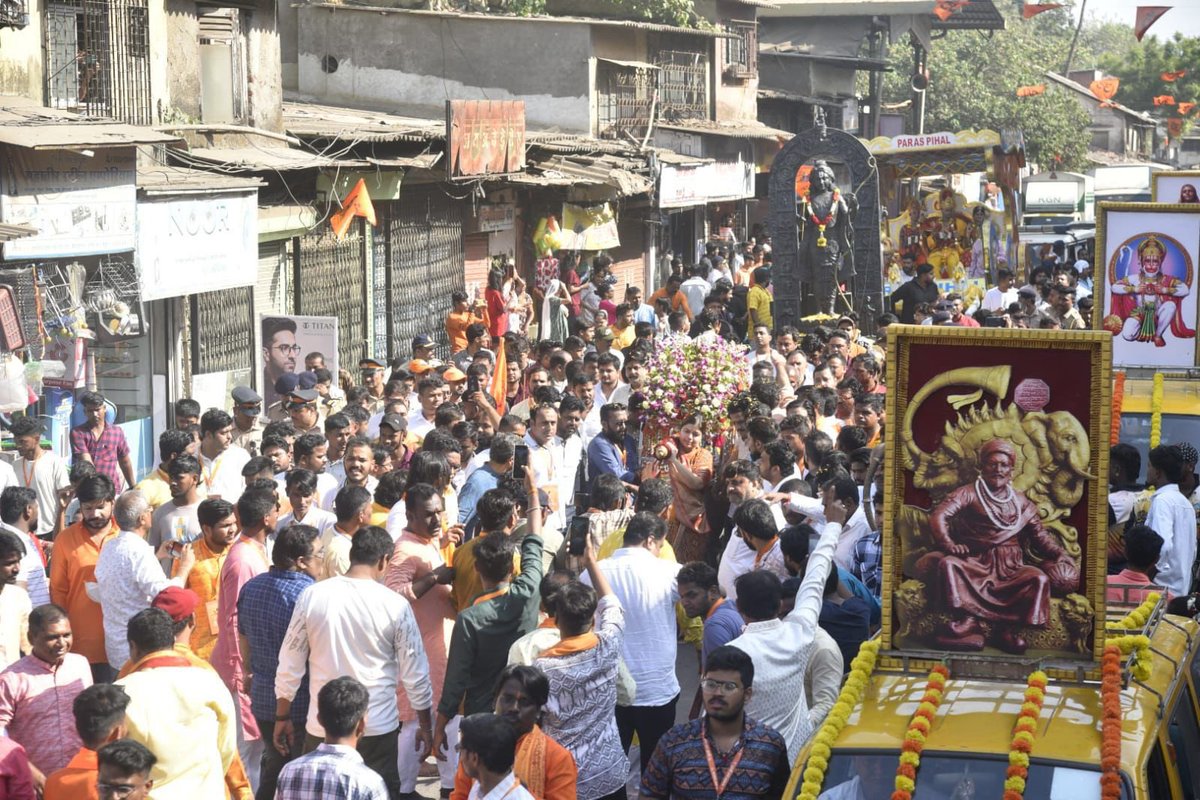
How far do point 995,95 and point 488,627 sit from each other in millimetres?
54850

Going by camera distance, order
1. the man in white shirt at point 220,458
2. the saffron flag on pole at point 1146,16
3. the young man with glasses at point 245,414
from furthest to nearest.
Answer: the saffron flag on pole at point 1146,16, the young man with glasses at point 245,414, the man in white shirt at point 220,458

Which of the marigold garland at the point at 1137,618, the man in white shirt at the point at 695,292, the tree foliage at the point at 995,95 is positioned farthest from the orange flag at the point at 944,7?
the marigold garland at the point at 1137,618

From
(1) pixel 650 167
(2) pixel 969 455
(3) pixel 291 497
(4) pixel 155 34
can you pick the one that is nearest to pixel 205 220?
(4) pixel 155 34

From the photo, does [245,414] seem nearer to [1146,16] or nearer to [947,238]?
[947,238]

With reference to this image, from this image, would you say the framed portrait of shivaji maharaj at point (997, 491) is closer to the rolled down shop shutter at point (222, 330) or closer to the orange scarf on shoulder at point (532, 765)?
the orange scarf on shoulder at point (532, 765)

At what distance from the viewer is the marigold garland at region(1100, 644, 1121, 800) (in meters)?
5.13

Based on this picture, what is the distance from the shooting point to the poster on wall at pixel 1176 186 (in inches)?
666

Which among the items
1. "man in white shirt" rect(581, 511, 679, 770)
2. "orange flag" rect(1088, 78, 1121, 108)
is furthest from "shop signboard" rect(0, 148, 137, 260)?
"orange flag" rect(1088, 78, 1121, 108)

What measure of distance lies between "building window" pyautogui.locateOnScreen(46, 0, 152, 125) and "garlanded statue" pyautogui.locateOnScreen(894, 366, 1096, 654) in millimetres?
10019

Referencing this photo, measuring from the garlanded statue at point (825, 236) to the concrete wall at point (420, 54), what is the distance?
7279 millimetres

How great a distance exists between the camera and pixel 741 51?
1372 inches

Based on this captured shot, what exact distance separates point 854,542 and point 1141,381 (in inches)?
173

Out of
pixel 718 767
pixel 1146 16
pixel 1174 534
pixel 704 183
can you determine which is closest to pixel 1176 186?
pixel 1174 534

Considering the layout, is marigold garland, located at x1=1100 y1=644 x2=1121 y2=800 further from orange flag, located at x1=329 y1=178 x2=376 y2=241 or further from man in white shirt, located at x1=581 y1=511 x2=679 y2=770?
orange flag, located at x1=329 y1=178 x2=376 y2=241
